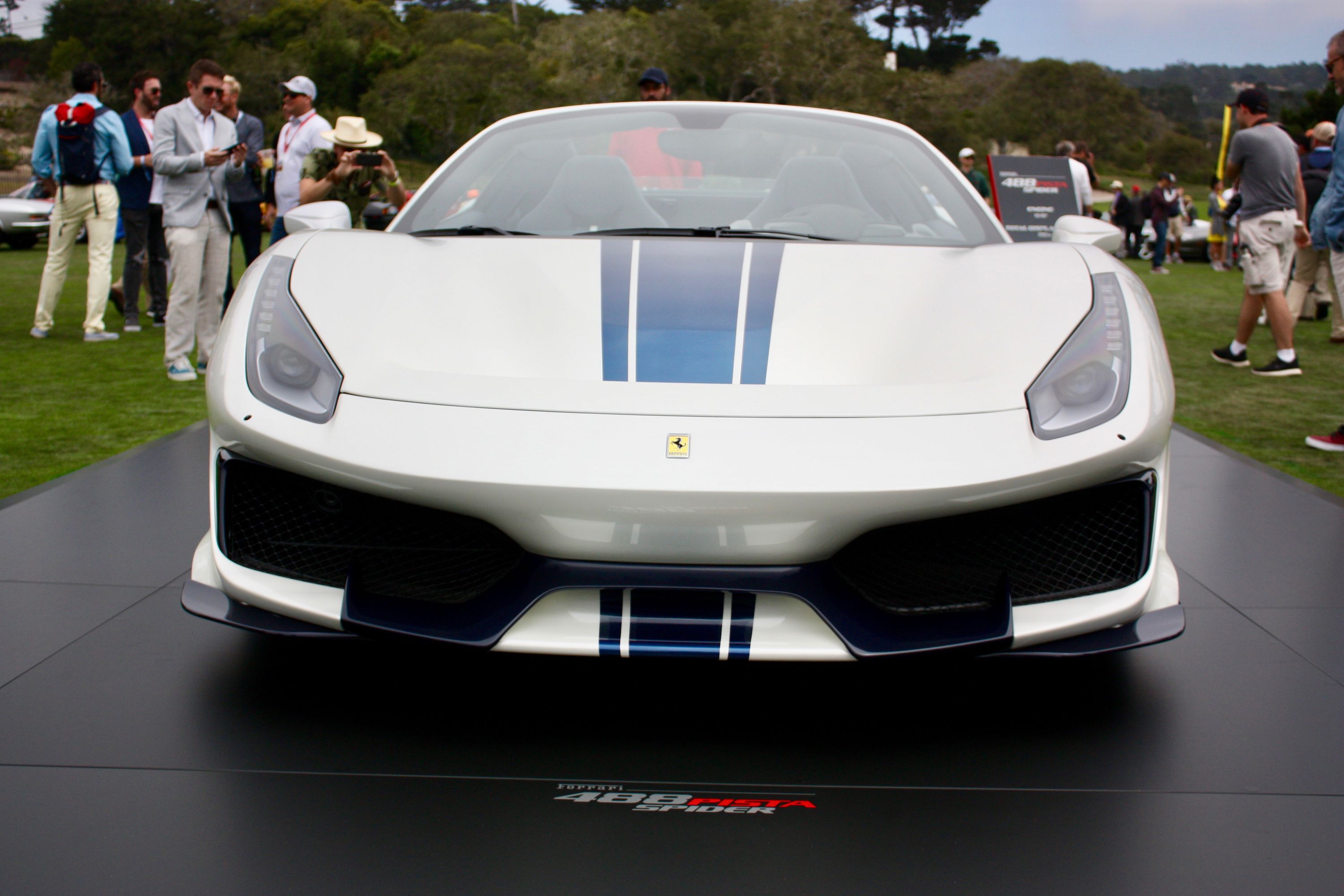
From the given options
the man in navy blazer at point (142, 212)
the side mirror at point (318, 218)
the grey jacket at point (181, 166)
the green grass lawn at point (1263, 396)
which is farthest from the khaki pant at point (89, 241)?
the green grass lawn at point (1263, 396)

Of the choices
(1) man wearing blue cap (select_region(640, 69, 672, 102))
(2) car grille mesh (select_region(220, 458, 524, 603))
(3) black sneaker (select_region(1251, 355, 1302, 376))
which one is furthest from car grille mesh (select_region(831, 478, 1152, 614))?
(3) black sneaker (select_region(1251, 355, 1302, 376))

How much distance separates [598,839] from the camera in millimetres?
1588

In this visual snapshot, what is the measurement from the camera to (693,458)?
1.64 m

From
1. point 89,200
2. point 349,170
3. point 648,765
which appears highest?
point 349,170

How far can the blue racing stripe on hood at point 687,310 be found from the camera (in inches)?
71.9

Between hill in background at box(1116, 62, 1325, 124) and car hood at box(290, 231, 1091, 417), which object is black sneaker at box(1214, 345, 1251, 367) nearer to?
car hood at box(290, 231, 1091, 417)

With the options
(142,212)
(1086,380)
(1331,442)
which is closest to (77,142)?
(142,212)

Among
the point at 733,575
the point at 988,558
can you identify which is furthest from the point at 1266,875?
the point at 733,575

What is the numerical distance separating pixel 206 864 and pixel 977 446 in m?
1.26

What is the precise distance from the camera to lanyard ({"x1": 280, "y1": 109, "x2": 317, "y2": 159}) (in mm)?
5992

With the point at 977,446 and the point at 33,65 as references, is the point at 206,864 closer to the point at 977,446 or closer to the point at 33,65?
the point at 977,446

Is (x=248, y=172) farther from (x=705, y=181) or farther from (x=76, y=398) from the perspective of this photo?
(x=705, y=181)

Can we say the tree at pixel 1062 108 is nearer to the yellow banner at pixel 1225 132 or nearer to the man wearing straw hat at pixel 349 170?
the yellow banner at pixel 1225 132

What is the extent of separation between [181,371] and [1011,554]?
504 cm
